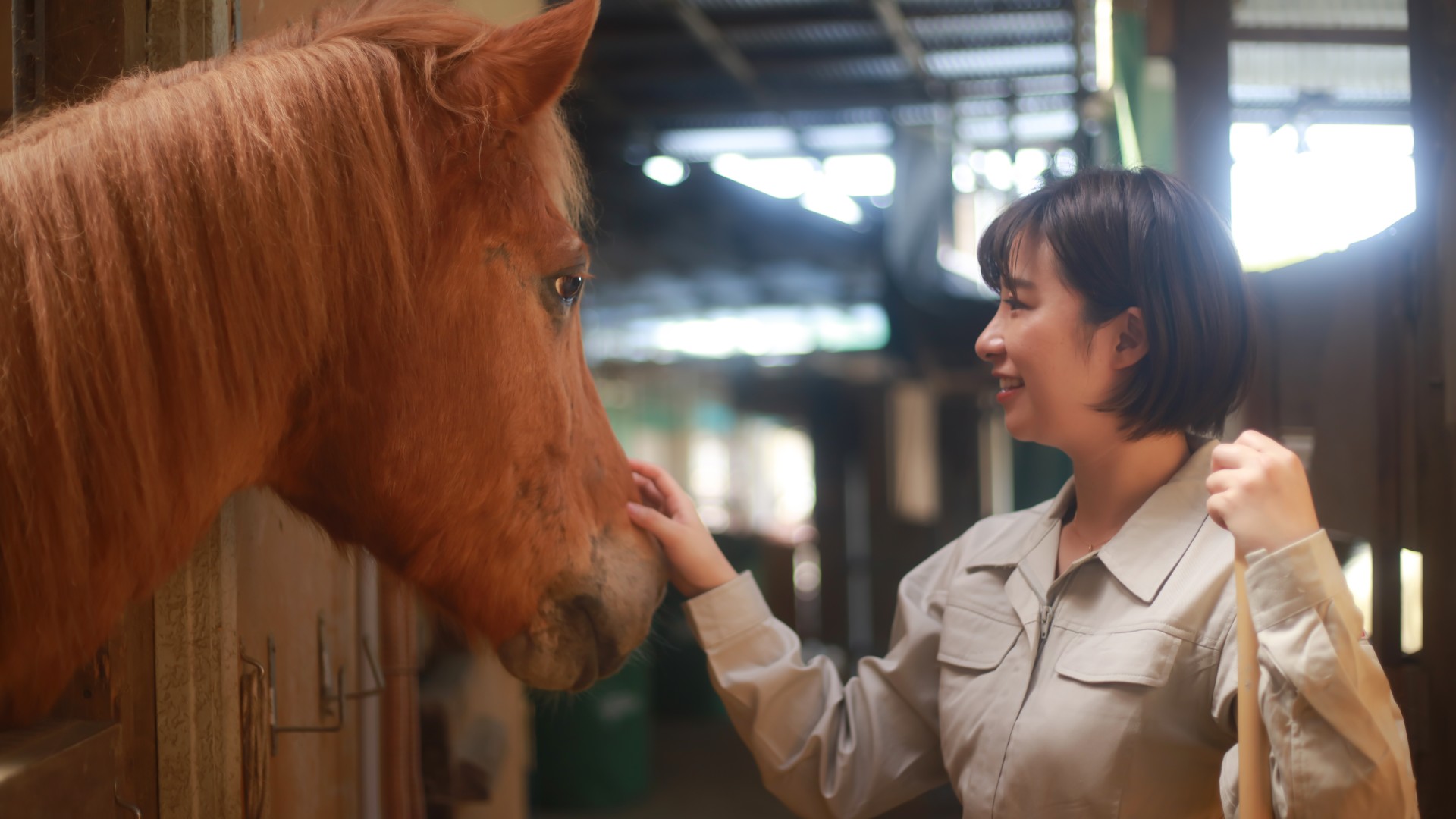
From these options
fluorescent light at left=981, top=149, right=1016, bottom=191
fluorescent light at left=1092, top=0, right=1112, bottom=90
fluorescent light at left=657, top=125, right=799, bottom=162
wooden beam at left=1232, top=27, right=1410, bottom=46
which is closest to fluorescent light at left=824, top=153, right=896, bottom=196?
fluorescent light at left=657, top=125, right=799, bottom=162

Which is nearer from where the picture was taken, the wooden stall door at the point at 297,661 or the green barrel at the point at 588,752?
the wooden stall door at the point at 297,661

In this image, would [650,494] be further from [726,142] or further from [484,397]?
[726,142]

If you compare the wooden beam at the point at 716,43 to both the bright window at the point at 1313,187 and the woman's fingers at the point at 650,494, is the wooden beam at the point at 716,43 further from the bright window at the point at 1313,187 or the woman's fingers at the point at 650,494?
the woman's fingers at the point at 650,494

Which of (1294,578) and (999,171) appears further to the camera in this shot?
(999,171)

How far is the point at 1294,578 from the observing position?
0.89 m

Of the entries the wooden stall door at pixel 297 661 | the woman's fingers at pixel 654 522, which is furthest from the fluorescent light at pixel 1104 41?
the wooden stall door at pixel 297 661

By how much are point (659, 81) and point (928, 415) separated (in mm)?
2992

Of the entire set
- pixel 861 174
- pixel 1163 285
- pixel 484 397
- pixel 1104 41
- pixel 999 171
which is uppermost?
pixel 861 174

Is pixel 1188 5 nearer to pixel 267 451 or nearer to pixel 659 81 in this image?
pixel 267 451

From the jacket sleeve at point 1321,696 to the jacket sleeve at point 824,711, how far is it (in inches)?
19.9

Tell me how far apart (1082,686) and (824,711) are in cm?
40

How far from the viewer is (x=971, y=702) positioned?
3.93ft

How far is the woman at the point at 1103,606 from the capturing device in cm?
89

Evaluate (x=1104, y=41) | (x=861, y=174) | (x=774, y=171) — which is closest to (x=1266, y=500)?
(x=1104, y=41)
